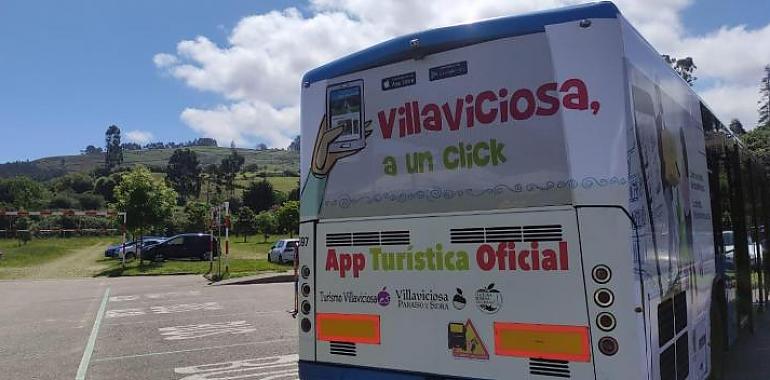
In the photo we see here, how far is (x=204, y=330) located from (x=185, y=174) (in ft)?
434

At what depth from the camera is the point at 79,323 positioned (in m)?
12.9

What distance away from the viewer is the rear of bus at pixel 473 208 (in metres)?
3.96

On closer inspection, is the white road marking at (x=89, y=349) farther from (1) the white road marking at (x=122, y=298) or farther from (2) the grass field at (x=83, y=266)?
(2) the grass field at (x=83, y=266)

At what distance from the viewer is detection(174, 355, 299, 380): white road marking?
25.4 ft

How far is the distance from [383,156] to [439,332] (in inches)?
56.0

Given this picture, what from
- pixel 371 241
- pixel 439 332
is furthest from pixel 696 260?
pixel 371 241

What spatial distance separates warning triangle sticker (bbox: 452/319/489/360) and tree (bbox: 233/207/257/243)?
68969mm

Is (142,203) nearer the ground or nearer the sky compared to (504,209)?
nearer the sky

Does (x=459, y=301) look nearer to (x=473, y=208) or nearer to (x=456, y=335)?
(x=456, y=335)

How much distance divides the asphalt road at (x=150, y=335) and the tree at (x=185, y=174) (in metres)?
117

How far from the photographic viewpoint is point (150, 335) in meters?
11.1

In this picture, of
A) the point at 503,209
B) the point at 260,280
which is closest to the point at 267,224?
the point at 260,280

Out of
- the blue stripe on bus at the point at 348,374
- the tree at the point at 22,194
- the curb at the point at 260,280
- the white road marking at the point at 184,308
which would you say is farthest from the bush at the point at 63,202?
the blue stripe on bus at the point at 348,374

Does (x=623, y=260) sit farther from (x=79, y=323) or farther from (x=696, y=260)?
(x=79, y=323)
